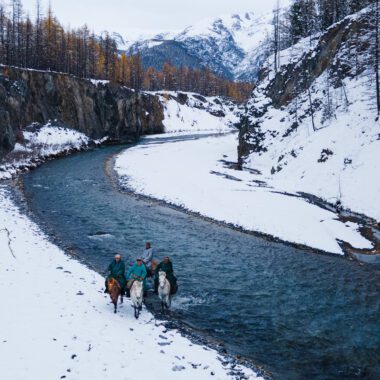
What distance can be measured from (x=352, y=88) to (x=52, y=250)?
145 ft

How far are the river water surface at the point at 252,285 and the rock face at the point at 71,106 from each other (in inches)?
1146

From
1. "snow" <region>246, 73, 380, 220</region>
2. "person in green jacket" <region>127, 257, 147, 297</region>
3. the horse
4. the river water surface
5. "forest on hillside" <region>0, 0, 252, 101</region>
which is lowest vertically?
the river water surface

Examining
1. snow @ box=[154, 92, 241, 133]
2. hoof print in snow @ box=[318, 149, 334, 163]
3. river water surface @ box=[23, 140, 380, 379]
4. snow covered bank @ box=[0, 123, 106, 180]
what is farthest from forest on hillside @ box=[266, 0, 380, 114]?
snow @ box=[154, 92, 241, 133]

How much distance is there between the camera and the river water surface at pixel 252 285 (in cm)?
1490

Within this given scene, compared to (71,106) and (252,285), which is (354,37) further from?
(71,106)

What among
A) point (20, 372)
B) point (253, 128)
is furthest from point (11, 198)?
point (253, 128)

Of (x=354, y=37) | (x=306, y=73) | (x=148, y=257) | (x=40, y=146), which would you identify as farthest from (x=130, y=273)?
(x=306, y=73)

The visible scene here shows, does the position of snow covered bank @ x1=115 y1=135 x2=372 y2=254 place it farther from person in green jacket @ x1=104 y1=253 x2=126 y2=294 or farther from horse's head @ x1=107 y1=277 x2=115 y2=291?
horse's head @ x1=107 y1=277 x2=115 y2=291

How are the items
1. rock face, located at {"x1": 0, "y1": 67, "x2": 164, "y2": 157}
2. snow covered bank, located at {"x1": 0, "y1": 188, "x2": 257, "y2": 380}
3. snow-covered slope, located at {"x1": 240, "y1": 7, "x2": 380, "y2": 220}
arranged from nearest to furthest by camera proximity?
snow covered bank, located at {"x1": 0, "y1": 188, "x2": 257, "y2": 380}
snow-covered slope, located at {"x1": 240, "y1": 7, "x2": 380, "y2": 220}
rock face, located at {"x1": 0, "y1": 67, "x2": 164, "y2": 157}

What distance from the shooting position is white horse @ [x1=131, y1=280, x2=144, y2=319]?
16516 mm

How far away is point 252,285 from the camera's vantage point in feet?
68.4

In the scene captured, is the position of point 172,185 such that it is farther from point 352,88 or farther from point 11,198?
point 352,88

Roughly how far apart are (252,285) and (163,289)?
582 cm

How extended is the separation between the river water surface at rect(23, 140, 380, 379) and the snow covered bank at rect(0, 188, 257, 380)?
87.3 inches
